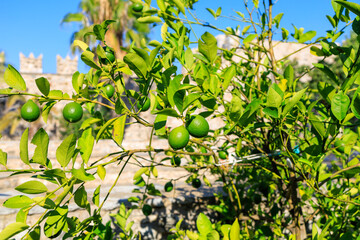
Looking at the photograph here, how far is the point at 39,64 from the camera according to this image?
13781mm

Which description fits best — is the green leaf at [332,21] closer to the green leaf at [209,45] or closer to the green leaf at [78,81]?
the green leaf at [209,45]

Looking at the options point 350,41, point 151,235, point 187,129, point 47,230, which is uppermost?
point 350,41

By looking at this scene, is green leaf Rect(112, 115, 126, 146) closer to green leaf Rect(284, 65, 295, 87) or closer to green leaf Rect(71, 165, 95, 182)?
green leaf Rect(71, 165, 95, 182)

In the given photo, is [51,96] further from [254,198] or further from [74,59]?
[74,59]

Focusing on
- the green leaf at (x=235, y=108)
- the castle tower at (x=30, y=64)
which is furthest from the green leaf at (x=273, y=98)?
the castle tower at (x=30, y=64)

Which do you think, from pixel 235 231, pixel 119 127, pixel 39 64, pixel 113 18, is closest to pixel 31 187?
pixel 119 127

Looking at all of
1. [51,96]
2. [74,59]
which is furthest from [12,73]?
[74,59]

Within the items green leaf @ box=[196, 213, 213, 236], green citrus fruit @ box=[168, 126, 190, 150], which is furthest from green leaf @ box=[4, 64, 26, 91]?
green leaf @ box=[196, 213, 213, 236]

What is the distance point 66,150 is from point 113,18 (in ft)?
31.1

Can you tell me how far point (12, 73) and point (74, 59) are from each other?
14.4 metres

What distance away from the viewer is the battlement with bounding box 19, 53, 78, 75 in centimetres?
1354

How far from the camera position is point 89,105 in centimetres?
117

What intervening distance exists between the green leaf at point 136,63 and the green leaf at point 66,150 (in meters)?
A: 0.21

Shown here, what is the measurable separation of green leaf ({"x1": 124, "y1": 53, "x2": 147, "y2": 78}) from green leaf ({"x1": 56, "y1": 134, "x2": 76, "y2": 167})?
21 cm
